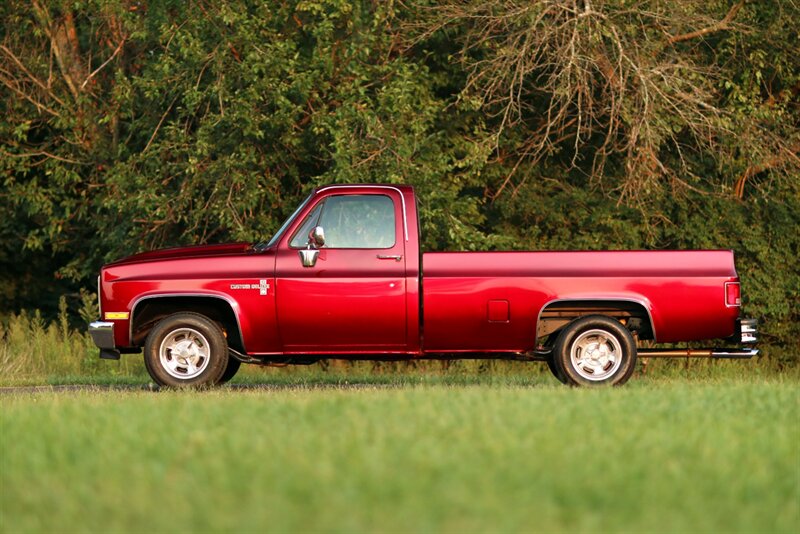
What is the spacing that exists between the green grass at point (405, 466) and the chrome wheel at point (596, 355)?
2795 mm

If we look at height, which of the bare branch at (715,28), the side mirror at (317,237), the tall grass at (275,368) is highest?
the bare branch at (715,28)

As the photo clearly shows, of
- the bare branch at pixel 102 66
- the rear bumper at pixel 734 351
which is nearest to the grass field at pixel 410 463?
the rear bumper at pixel 734 351

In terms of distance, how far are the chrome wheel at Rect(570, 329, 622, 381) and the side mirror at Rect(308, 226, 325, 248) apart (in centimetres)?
271

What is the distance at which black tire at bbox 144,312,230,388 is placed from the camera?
43.7 ft

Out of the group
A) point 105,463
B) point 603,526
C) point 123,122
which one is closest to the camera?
point 603,526

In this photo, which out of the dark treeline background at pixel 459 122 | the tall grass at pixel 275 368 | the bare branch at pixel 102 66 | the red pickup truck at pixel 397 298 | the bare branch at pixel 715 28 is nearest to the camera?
the red pickup truck at pixel 397 298

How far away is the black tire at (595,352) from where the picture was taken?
13227mm

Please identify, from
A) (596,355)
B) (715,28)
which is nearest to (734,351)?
(596,355)

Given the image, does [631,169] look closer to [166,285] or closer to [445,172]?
[445,172]

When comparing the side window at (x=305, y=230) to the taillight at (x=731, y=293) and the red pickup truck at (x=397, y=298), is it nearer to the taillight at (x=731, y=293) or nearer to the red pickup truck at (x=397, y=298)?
the red pickup truck at (x=397, y=298)

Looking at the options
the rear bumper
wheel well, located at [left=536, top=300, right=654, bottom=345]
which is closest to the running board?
the rear bumper

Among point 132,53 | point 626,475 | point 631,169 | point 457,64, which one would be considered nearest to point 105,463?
point 626,475

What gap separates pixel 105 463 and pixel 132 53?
686 inches

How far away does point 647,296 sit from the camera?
13078 millimetres
